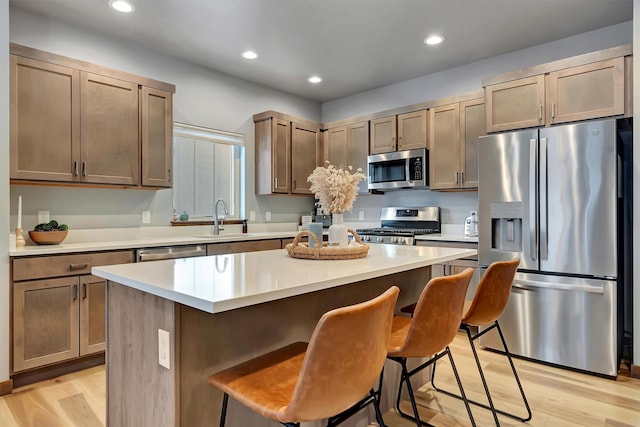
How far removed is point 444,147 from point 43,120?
11.6 ft

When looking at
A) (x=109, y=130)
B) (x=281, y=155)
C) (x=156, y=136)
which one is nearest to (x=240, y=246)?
(x=156, y=136)

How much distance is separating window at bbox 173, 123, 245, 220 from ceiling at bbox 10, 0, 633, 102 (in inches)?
30.2

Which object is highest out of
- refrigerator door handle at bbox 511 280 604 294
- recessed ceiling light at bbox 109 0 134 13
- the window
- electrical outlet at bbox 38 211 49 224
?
recessed ceiling light at bbox 109 0 134 13

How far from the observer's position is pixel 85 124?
304 centimetres

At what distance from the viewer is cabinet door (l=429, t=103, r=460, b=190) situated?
3.93 metres

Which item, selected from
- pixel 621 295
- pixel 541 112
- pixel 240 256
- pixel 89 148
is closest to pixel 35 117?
pixel 89 148

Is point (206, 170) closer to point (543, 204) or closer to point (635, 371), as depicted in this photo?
point (543, 204)

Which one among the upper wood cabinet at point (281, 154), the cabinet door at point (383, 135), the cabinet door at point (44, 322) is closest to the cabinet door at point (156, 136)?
the cabinet door at point (44, 322)

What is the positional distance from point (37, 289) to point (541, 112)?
13.0 feet

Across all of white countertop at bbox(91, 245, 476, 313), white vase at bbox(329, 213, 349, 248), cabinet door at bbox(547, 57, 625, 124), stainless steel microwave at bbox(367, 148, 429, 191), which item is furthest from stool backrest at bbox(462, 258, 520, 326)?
stainless steel microwave at bbox(367, 148, 429, 191)

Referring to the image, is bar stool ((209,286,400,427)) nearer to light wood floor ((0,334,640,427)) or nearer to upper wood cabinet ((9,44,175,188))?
light wood floor ((0,334,640,427))

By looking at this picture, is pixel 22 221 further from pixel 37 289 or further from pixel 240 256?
pixel 240 256

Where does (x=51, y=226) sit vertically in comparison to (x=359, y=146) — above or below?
below

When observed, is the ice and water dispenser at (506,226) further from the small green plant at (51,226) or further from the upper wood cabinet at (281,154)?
the small green plant at (51,226)
